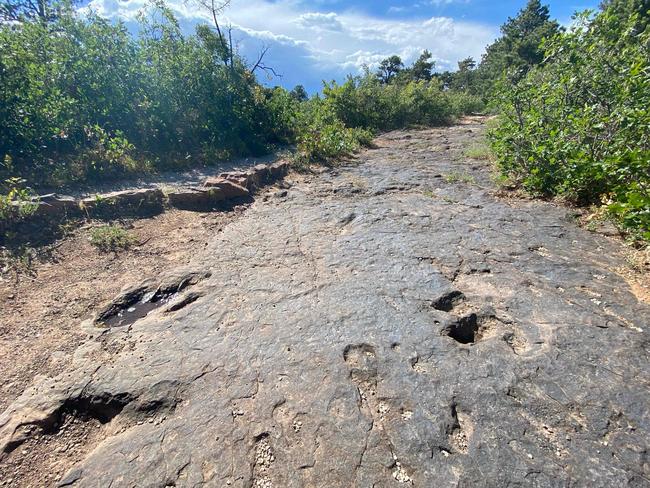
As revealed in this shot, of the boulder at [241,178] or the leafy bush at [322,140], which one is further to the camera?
the leafy bush at [322,140]

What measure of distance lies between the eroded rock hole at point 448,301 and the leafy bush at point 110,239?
3.23m

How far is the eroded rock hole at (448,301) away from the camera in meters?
2.54

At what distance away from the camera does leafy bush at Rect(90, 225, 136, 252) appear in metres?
3.72

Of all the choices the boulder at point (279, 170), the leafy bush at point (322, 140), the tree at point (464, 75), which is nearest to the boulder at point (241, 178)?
the boulder at point (279, 170)

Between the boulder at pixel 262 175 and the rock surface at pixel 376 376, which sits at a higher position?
the boulder at pixel 262 175

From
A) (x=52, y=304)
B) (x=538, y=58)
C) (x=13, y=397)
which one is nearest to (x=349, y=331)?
(x=13, y=397)

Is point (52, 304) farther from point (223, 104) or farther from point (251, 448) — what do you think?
point (223, 104)

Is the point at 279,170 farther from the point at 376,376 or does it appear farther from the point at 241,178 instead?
the point at 376,376

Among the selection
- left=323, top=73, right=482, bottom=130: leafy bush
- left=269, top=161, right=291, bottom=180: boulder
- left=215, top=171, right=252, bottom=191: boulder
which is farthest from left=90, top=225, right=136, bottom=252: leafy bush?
left=323, top=73, right=482, bottom=130: leafy bush

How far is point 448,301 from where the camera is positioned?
2602mm

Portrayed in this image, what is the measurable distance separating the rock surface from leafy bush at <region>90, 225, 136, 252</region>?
98cm

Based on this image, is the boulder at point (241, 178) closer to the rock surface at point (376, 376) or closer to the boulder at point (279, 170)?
the boulder at point (279, 170)

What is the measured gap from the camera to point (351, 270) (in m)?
3.08

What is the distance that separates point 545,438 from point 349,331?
1153 mm
